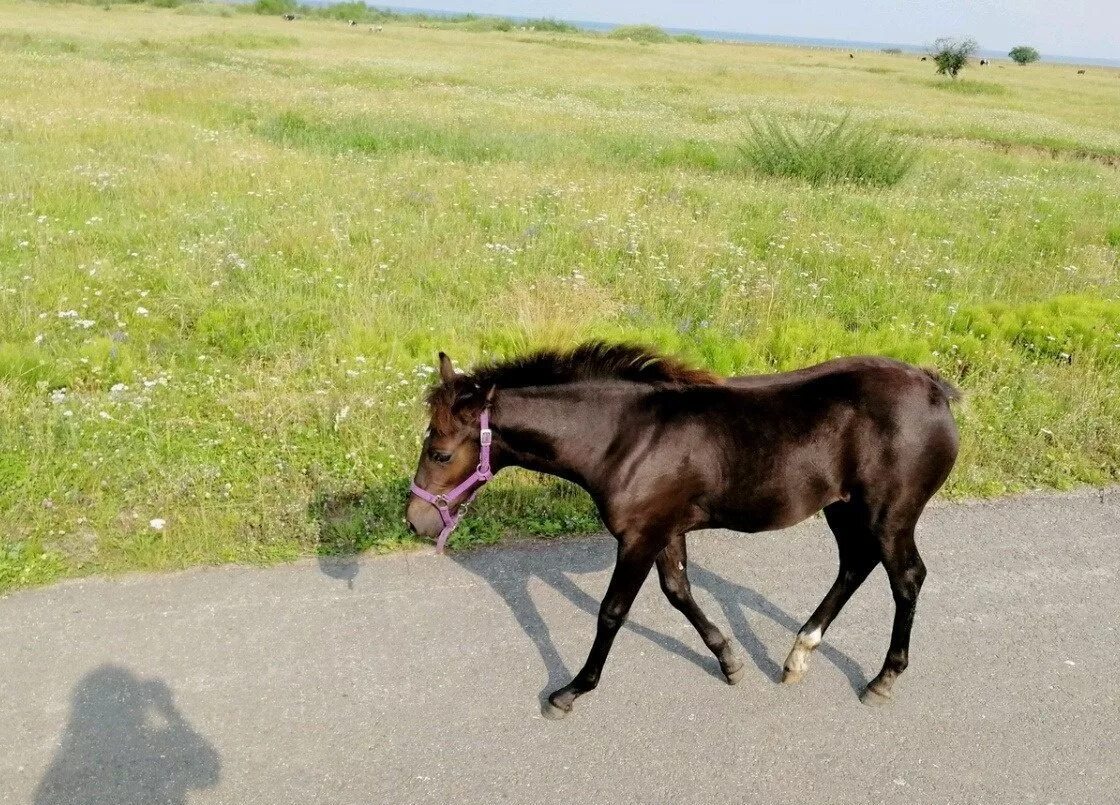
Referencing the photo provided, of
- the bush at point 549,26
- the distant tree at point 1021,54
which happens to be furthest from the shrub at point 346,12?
the distant tree at point 1021,54

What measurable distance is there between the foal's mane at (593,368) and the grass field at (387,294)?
1616mm

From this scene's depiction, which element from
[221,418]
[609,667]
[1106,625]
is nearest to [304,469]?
[221,418]

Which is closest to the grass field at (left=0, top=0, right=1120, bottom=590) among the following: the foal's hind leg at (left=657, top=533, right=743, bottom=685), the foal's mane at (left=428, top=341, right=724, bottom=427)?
the foal's hind leg at (left=657, top=533, right=743, bottom=685)

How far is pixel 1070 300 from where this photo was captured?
859cm

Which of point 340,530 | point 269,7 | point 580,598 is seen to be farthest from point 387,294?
point 269,7

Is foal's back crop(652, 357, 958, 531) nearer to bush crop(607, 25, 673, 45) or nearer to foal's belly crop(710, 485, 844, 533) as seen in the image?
foal's belly crop(710, 485, 844, 533)

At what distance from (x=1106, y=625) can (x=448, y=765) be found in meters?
3.47

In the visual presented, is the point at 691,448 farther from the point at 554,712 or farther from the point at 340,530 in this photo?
the point at 340,530

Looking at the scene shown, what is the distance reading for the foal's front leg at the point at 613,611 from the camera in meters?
3.63

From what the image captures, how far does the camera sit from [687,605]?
397cm

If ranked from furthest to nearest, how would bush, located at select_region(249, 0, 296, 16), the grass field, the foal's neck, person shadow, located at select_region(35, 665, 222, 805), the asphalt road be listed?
bush, located at select_region(249, 0, 296, 16) < the grass field < the foal's neck < the asphalt road < person shadow, located at select_region(35, 665, 222, 805)

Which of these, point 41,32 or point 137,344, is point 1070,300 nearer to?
point 137,344

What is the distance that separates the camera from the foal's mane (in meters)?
3.67

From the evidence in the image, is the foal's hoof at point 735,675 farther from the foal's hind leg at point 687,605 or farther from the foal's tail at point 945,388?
the foal's tail at point 945,388
